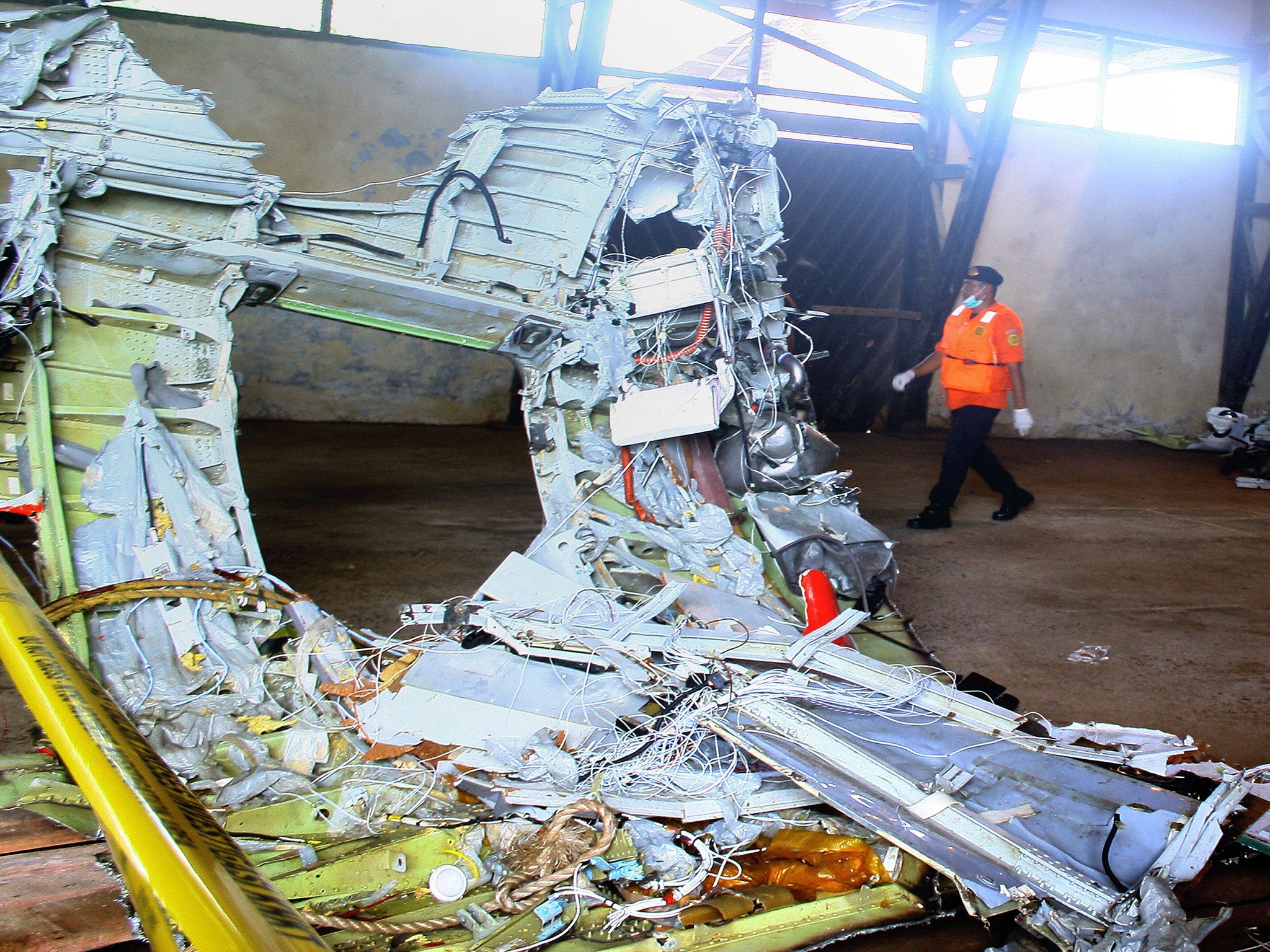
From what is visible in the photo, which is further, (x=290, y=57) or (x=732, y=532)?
(x=290, y=57)

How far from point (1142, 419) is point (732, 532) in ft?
27.4

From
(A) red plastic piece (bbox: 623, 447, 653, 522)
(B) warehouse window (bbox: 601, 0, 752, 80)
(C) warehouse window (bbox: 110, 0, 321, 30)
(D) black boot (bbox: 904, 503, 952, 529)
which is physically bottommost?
(D) black boot (bbox: 904, 503, 952, 529)

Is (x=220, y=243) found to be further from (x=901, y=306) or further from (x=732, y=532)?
(x=901, y=306)

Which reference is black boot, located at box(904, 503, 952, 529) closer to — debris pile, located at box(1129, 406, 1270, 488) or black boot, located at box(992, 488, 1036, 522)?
black boot, located at box(992, 488, 1036, 522)

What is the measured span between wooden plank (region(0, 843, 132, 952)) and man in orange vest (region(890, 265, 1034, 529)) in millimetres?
4910

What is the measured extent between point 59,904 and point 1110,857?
2.50 meters

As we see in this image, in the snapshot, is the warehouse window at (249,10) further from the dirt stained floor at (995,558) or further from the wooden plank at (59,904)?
the wooden plank at (59,904)

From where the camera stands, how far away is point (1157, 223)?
33.4 ft

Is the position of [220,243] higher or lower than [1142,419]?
higher

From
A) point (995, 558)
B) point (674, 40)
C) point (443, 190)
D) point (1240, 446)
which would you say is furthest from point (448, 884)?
point (1240, 446)

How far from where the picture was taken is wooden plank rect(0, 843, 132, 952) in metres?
2.02

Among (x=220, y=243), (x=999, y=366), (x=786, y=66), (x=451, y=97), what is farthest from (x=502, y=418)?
(x=220, y=243)

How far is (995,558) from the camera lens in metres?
5.53

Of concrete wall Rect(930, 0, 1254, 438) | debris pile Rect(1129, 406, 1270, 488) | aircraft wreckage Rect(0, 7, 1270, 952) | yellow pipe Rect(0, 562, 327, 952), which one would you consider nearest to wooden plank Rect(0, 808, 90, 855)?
aircraft wreckage Rect(0, 7, 1270, 952)
